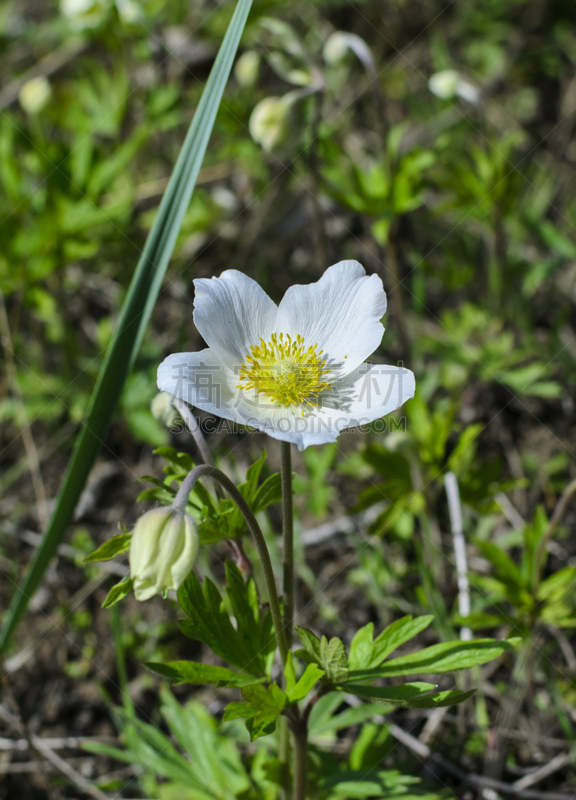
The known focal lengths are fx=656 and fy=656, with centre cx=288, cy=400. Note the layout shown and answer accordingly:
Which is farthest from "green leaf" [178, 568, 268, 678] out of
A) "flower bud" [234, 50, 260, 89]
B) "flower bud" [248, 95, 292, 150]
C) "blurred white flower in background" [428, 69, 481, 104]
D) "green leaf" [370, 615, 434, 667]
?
"flower bud" [234, 50, 260, 89]

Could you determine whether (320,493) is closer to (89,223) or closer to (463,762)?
(463,762)

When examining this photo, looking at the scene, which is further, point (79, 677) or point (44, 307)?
point (44, 307)

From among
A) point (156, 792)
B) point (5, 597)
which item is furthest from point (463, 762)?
point (5, 597)

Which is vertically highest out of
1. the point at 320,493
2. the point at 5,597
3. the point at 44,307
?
the point at 44,307

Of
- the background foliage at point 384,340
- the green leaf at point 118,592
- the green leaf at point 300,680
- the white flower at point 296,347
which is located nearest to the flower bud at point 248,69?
the background foliage at point 384,340

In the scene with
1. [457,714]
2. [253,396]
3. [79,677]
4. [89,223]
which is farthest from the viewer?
[89,223]

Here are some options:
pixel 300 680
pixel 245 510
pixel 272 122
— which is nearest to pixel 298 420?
pixel 245 510
